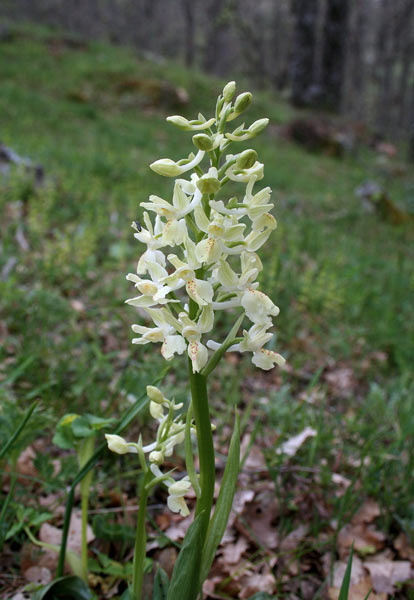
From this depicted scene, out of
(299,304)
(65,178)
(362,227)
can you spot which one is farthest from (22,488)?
(362,227)

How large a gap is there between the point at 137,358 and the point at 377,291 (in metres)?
2.50

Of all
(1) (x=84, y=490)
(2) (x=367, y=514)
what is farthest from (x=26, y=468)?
(2) (x=367, y=514)

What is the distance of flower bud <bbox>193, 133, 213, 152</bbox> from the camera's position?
1.16m

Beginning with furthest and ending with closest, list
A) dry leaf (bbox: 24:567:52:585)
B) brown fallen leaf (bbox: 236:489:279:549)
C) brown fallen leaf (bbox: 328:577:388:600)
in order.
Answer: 1. brown fallen leaf (bbox: 236:489:279:549)
2. brown fallen leaf (bbox: 328:577:388:600)
3. dry leaf (bbox: 24:567:52:585)

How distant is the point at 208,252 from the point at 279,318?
278cm

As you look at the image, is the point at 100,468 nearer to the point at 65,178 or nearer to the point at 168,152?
the point at 65,178

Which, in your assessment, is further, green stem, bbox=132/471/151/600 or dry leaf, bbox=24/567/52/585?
dry leaf, bbox=24/567/52/585

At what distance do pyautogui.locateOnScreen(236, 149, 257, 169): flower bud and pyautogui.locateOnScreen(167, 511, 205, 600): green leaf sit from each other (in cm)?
83

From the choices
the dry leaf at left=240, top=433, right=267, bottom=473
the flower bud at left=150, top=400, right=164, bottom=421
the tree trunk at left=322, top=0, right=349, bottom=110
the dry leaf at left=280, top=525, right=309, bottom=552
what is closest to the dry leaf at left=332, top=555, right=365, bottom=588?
the dry leaf at left=280, top=525, right=309, bottom=552

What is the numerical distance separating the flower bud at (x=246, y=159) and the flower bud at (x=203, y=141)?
3.0 inches

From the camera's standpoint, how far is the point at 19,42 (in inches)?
619

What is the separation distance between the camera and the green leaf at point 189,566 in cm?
112

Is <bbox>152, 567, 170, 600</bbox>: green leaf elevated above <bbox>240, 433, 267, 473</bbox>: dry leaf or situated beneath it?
elevated above

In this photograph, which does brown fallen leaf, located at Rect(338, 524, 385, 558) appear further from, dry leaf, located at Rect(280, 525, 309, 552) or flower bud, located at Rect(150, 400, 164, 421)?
flower bud, located at Rect(150, 400, 164, 421)
